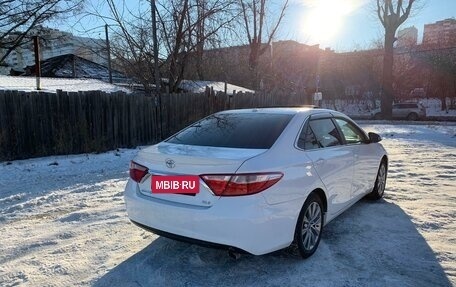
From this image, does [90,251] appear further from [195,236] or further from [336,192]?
[336,192]

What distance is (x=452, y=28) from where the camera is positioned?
3788 centimetres

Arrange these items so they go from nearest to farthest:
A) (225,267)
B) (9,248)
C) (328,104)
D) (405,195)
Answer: (225,267) < (9,248) < (405,195) < (328,104)

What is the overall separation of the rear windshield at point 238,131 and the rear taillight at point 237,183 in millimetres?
402

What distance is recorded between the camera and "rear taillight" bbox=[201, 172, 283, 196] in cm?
271

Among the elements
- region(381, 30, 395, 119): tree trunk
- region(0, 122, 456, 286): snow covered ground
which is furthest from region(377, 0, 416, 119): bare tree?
region(0, 122, 456, 286): snow covered ground

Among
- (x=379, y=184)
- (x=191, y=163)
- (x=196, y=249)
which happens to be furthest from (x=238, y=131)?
(x=379, y=184)

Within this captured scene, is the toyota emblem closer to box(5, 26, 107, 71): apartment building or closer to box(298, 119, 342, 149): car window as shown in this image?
box(298, 119, 342, 149): car window

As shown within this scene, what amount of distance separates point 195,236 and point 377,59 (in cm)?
3923

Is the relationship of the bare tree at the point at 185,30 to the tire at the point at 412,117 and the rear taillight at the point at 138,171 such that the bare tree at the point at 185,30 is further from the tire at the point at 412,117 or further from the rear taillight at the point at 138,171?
the tire at the point at 412,117

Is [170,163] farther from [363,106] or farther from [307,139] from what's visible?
[363,106]

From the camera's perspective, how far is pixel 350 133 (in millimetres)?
4523

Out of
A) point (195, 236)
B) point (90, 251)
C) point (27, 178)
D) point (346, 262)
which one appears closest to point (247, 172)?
point (195, 236)

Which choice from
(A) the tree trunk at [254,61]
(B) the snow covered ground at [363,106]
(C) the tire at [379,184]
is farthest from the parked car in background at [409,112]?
(C) the tire at [379,184]

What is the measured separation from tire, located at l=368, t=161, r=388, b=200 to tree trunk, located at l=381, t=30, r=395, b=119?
21.8 metres
